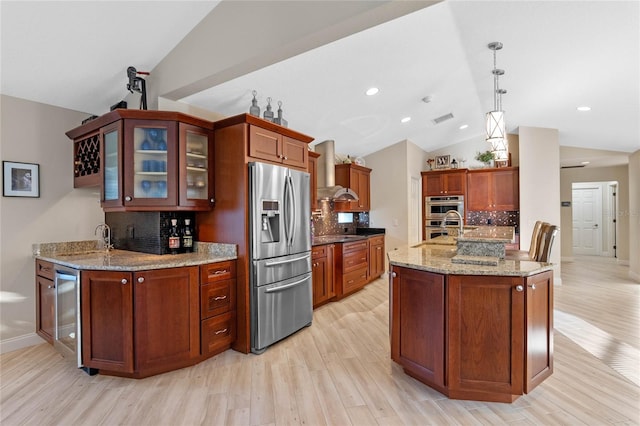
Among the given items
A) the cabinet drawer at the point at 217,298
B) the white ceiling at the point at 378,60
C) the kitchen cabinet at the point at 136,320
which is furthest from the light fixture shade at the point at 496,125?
the kitchen cabinet at the point at 136,320

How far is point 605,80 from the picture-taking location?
12.3ft

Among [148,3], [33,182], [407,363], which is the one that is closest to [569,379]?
[407,363]

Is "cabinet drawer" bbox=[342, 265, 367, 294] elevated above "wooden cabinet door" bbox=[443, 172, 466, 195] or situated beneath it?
situated beneath

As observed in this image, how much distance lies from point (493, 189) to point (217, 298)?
590 centimetres

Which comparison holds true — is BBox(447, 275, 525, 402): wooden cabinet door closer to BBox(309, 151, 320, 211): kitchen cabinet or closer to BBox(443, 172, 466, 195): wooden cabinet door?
BBox(309, 151, 320, 211): kitchen cabinet

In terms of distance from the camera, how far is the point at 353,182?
5684mm

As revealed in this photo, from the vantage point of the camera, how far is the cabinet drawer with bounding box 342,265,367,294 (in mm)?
4664

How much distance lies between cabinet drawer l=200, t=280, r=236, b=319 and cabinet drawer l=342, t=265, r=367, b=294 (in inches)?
82.1

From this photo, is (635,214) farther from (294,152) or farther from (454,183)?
(294,152)

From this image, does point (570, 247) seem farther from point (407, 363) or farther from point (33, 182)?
point (33, 182)

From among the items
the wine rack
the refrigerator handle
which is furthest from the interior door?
the wine rack

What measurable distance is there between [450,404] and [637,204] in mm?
6479

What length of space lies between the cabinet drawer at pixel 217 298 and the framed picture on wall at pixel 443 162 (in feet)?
18.4

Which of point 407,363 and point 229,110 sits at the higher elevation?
point 229,110
